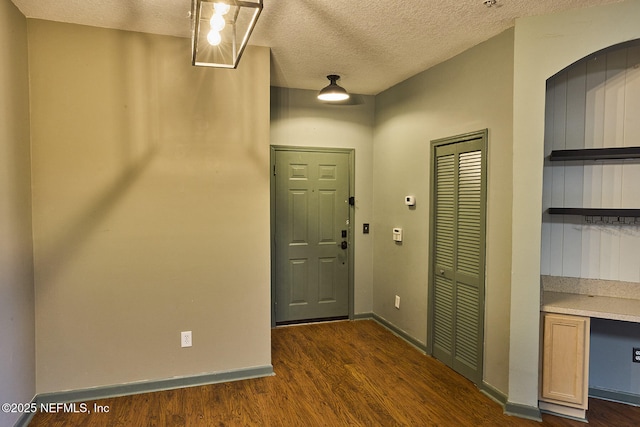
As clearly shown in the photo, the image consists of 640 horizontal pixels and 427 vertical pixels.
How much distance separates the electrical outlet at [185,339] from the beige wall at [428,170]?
213cm

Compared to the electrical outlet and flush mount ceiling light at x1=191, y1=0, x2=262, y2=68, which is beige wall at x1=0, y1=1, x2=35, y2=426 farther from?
flush mount ceiling light at x1=191, y1=0, x2=262, y2=68

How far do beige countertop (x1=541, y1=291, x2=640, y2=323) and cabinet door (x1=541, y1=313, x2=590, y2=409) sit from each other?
5 centimetres

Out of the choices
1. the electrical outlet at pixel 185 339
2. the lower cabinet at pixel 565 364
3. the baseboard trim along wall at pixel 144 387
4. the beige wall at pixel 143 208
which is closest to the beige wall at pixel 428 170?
the lower cabinet at pixel 565 364

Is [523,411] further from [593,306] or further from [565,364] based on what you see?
[593,306]

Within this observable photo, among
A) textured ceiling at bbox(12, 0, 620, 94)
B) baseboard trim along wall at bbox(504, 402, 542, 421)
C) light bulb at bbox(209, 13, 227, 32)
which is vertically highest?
textured ceiling at bbox(12, 0, 620, 94)

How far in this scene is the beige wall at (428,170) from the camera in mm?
2844

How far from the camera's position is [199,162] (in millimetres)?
3086

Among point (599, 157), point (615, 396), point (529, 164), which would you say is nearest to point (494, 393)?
point (615, 396)

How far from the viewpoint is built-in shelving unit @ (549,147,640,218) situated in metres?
2.62

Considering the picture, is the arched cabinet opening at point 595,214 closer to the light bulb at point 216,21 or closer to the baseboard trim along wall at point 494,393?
the baseboard trim along wall at point 494,393

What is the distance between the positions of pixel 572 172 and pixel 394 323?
7.54 ft

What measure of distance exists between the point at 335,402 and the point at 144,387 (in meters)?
1.43

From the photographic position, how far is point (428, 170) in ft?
12.2

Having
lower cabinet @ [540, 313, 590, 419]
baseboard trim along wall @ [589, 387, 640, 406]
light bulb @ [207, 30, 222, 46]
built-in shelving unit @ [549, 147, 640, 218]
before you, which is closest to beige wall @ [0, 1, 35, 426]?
light bulb @ [207, 30, 222, 46]
